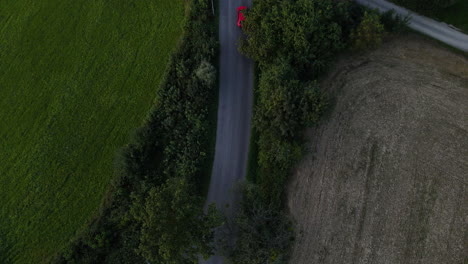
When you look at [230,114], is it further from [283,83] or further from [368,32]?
[368,32]

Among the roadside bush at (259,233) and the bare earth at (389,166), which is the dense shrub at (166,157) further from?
the bare earth at (389,166)

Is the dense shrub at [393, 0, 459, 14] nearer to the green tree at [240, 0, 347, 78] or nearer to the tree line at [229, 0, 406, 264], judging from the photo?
the tree line at [229, 0, 406, 264]

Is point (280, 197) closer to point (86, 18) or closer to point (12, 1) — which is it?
point (86, 18)

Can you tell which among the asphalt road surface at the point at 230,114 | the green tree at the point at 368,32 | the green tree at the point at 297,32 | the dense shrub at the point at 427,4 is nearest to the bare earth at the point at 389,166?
the green tree at the point at 368,32

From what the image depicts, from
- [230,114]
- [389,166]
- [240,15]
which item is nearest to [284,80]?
[230,114]

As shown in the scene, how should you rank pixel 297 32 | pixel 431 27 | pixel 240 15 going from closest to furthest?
pixel 297 32 < pixel 431 27 < pixel 240 15

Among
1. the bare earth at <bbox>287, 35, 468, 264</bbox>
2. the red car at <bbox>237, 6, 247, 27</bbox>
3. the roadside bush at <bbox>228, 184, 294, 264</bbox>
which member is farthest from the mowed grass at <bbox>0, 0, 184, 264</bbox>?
the bare earth at <bbox>287, 35, 468, 264</bbox>

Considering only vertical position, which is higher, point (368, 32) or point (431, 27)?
point (431, 27)
